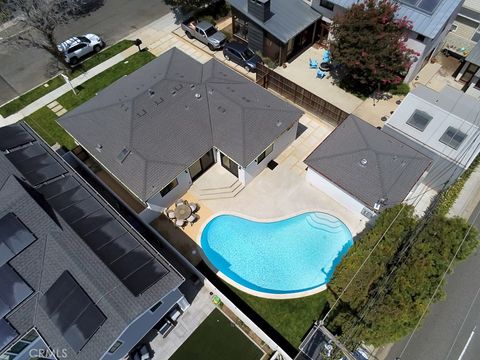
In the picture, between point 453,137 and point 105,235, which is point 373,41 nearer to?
point 453,137

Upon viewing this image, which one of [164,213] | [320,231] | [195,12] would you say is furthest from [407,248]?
[195,12]

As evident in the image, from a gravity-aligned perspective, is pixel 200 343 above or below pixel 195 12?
below

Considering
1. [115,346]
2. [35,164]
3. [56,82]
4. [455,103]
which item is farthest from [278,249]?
[56,82]

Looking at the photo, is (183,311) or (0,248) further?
(183,311)

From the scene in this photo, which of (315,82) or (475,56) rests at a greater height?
(475,56)

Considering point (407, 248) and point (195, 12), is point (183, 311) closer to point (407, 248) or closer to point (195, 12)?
point (407, 248)

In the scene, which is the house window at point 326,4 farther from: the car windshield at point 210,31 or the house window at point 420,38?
the car windshield at point 210,31

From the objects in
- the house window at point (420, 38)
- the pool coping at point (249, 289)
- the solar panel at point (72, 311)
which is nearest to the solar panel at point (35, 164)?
the solar panel at point (72, 311)
